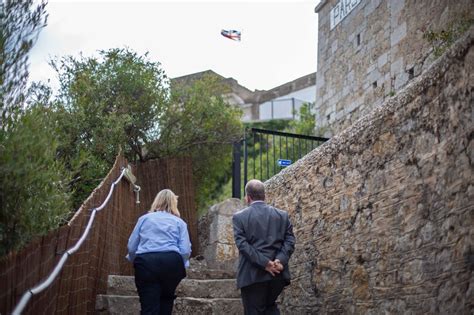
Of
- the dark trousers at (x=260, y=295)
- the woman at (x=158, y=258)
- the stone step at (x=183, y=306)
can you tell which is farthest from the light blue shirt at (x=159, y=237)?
the stone step at (x=183, y=306)

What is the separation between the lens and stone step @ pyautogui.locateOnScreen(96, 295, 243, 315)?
572 centimetres

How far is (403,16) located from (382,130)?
4210mm

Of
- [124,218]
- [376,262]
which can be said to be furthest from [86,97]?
[376,262]

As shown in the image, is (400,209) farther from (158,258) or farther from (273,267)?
(158,258)

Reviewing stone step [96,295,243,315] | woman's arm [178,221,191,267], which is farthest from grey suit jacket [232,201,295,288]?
stone step [96,295,243,315]

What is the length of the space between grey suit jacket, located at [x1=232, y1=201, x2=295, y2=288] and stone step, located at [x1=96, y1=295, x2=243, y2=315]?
4.28ft

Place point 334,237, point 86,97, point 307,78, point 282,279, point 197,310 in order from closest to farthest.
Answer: point 282,279 → point 334,237 → point 197,310 → point 86,97 → point 307,78

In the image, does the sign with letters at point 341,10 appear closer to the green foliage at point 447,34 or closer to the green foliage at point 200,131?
the green foliage at point 200,131

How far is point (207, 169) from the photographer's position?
10406mm

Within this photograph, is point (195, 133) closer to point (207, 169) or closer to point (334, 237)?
point (207, 169)

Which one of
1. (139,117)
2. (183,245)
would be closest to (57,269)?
(183,245)

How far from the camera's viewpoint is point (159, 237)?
Answer: 4.93 meters

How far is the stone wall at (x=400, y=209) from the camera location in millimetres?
3887

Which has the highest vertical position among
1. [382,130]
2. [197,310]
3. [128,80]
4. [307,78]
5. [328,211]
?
[307,78]
